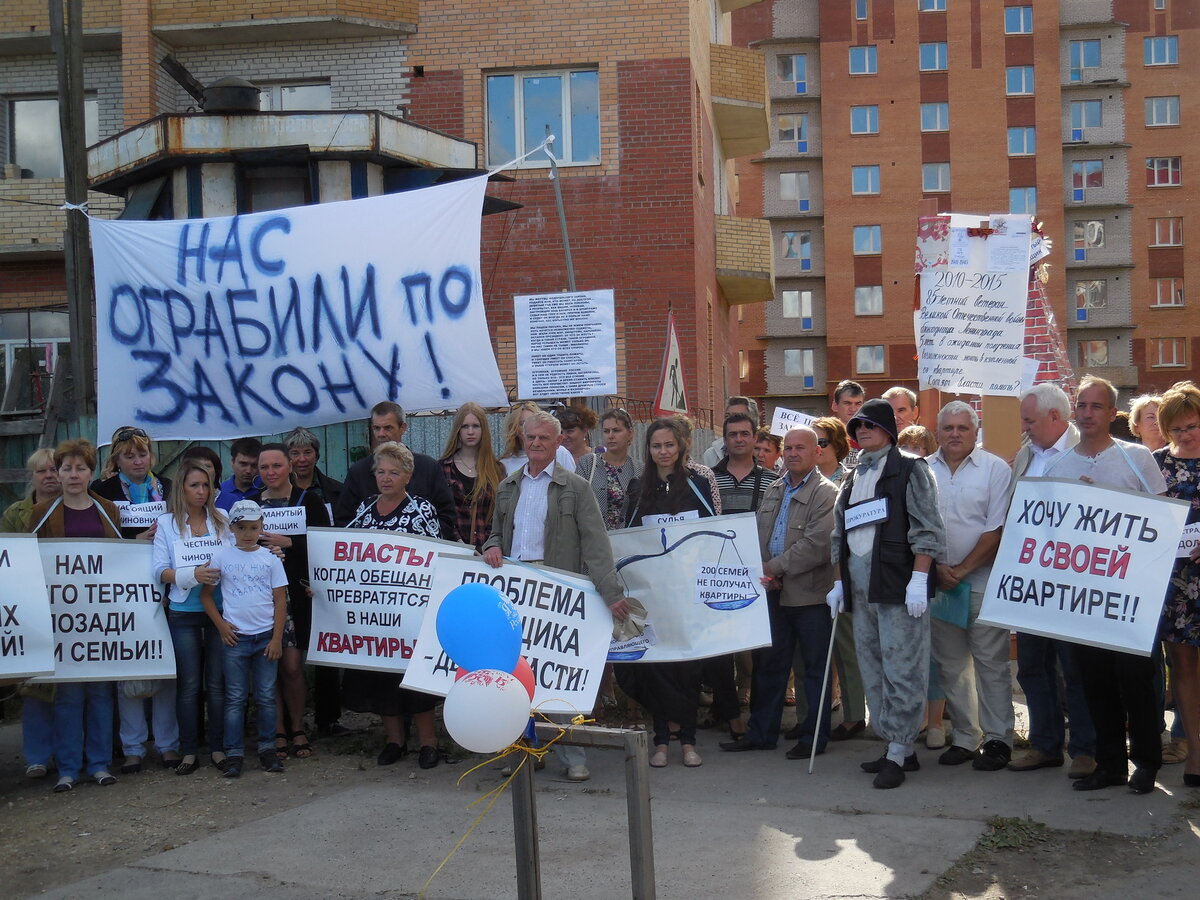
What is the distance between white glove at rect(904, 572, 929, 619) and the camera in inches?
271

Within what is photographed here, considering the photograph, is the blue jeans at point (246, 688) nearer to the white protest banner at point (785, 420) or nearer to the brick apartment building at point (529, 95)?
the white protest banner at point (785, 420)

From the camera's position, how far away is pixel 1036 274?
1212cm

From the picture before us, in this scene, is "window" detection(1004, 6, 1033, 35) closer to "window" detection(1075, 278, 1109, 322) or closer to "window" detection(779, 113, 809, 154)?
"window" detection(779, 113, 809, 154)

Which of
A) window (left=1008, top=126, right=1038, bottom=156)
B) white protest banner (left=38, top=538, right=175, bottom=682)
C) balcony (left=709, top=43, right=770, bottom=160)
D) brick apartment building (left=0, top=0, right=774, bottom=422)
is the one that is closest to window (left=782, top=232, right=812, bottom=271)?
window (left=1008, top=126, right=1038, bottom=156)

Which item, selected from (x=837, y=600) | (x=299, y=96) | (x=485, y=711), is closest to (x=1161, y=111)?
(x=299, y=96)

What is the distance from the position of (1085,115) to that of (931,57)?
740 centimetres

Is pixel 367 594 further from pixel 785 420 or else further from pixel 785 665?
pixel 785 420

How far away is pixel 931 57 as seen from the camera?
→ 53.2m

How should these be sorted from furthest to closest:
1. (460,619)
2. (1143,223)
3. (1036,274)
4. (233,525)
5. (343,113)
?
(1143,223) < (343,113) < (1036,274) < (233,525) < (460,619)

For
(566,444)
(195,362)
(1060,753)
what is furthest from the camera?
(195,362)

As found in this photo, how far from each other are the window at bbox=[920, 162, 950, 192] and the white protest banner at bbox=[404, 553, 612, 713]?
49.7 m

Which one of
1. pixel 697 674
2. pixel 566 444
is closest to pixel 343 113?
pixel 566 444

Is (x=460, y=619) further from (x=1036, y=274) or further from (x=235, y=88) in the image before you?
(x=235, y=88)

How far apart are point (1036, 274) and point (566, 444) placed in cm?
562
